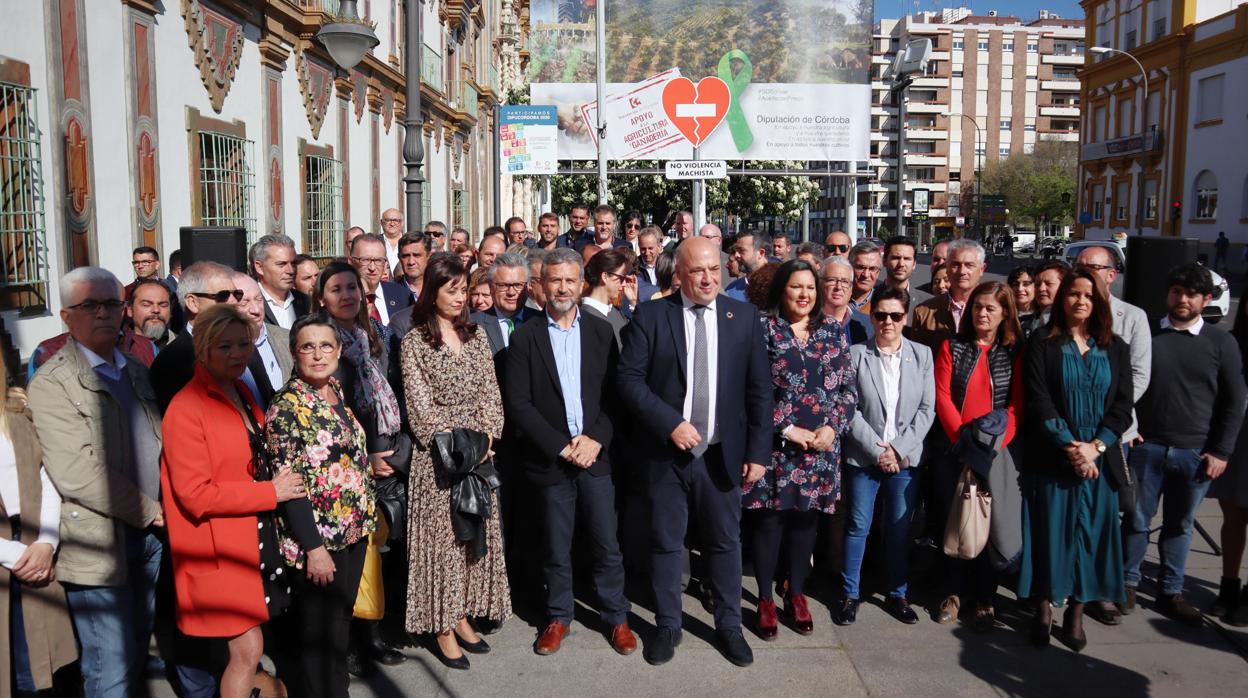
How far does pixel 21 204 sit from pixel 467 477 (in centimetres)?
Answer: 491

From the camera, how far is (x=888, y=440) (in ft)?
16.6

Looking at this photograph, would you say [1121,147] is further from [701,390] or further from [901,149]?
[701,390]

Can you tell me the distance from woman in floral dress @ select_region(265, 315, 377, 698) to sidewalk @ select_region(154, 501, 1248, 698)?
2.00 feet

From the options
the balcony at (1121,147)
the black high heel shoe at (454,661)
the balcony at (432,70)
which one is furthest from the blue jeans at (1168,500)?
the balcony at (1121,147)

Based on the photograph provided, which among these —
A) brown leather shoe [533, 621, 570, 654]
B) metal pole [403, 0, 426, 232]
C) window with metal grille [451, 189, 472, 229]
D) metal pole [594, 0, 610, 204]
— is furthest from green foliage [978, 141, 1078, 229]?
brown leather shoe [533, 621, 570, 654]

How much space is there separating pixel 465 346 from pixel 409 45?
198 inches

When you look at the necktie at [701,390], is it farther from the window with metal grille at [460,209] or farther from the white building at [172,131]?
the window with metal grille at [460,209]

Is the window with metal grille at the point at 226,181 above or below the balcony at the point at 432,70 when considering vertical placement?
below

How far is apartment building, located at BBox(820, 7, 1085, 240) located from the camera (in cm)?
8975

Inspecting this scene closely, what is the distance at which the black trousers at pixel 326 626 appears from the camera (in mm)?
3770

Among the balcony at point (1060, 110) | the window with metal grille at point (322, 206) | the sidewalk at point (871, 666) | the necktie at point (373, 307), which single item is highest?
the balcony at point (1060, 110)

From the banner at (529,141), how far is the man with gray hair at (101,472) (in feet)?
40.6

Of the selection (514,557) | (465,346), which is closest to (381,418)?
(465,346)

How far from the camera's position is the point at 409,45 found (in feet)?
28.3
